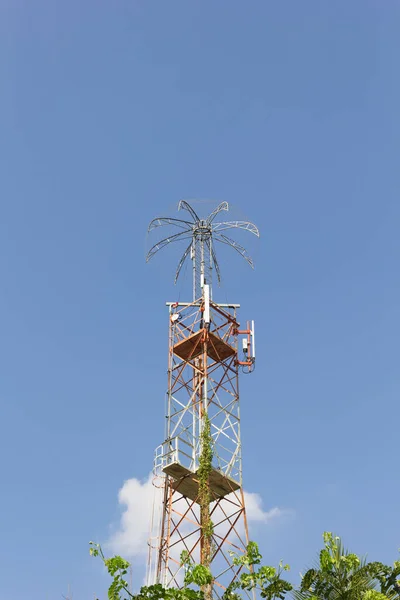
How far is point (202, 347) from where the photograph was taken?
37531mm

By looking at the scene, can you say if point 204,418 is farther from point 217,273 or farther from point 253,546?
point 253,546

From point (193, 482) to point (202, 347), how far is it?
6.81m

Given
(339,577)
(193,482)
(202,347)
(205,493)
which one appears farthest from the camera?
(202,347)

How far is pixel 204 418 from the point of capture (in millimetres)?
35000

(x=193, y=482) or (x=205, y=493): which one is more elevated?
(x=193, y=482)

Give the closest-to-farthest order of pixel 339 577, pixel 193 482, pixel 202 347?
1. pixel 339 577
2. pixel 193 482
3. pixel 202 347

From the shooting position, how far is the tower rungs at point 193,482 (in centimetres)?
3347

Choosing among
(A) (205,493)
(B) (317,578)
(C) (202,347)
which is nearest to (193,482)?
(A) (205,493)

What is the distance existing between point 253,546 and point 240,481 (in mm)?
21103

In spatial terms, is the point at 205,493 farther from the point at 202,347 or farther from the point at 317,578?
the point at 317,578

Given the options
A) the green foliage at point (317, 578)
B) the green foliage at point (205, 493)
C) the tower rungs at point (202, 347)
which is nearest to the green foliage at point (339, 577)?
the green foliage at point (317, 578)

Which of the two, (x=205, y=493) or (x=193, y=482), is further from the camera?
(x=193, y=482)

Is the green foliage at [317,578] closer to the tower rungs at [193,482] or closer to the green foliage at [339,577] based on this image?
the green foliage at [339,577]

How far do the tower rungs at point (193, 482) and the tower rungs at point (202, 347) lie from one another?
633 centimetres
